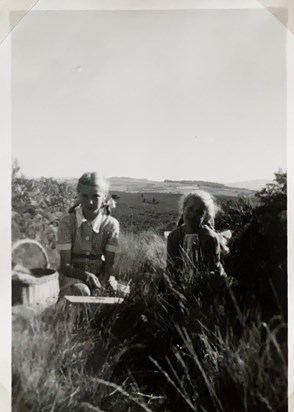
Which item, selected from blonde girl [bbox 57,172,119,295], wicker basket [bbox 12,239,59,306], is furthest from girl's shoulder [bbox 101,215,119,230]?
wicker basket [bbox 12,239,59,306]

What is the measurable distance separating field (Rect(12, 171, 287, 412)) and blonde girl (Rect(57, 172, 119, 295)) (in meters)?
0.02

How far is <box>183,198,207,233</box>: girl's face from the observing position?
608 millimetres

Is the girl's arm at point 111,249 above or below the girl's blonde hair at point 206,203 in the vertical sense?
below

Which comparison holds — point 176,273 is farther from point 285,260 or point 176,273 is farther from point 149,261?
point 285,260

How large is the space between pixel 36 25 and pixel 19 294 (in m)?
0.42

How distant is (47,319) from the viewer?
607 mm

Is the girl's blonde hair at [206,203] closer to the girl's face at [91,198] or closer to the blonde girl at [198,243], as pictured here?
the blonde girl at [198,243]

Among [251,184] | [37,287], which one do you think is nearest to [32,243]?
[37,287]

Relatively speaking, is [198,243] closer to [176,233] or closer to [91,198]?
[176,233]

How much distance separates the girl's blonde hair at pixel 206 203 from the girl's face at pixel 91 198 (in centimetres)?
12

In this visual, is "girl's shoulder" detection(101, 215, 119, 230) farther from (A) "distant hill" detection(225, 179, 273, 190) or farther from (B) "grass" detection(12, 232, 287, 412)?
(A) "distant hill" detection(225, 179, 273, 190)

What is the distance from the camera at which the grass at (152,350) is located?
1.95 feet

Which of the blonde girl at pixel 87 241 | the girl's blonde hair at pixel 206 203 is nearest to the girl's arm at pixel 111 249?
the blonde girl at pixel 87 241

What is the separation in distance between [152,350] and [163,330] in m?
0.03
